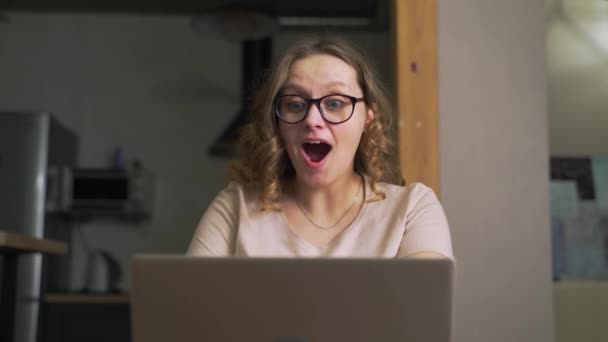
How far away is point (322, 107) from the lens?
1.54m

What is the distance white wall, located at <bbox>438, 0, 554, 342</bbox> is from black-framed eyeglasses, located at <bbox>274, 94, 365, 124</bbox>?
0.57 meters

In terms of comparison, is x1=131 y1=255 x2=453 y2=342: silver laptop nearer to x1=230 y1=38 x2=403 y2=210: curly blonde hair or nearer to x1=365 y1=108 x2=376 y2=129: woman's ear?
x1=230 y1=38 x2=403 y2=210: curly blonde hair

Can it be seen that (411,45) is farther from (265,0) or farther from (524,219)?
(265,0)

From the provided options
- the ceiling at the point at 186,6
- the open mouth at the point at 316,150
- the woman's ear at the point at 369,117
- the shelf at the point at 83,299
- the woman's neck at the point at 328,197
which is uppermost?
the ceiling at the point at 186,6

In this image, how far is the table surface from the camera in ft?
7.27

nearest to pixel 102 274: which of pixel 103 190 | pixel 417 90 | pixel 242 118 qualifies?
pixel 103 190

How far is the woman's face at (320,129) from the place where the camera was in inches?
60.5

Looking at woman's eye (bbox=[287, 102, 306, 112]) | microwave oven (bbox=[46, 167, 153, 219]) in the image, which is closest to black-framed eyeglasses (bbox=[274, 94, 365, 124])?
woman's eye (bbox=[287, 102, 306, 112])

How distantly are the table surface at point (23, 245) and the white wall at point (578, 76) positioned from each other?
1.71 meters

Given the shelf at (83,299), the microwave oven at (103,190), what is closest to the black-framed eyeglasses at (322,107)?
the shelf at (83,299)

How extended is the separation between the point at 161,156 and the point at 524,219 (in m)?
3.07

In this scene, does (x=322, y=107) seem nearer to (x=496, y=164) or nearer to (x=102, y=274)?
(x=496, y=164)

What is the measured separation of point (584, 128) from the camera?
6.66 feet

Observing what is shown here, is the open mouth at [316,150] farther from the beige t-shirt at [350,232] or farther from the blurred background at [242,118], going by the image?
the blurred background at [242,118]
